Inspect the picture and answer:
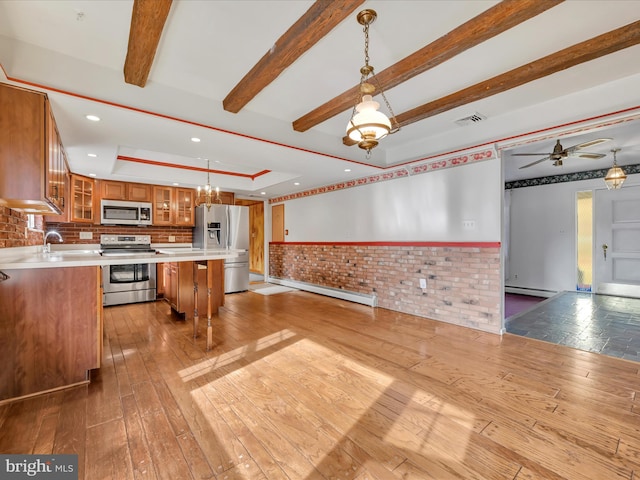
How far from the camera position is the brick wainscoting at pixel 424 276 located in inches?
136

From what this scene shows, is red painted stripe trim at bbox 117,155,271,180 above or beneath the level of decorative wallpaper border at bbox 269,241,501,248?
above

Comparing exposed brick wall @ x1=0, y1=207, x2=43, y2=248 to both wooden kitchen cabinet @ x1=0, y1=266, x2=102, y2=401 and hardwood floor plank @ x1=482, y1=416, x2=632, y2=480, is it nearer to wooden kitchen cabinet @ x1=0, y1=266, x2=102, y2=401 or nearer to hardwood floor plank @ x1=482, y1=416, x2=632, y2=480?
wooden kitchen cabinet @ x1=0, y1=266, x2=102, y2=401

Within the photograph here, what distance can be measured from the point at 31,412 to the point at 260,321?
228cm

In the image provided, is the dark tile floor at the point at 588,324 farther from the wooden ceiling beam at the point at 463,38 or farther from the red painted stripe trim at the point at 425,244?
the wooden ceiling beam at the point at 463,38

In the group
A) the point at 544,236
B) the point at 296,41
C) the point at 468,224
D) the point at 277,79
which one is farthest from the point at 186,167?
the point at 544,236

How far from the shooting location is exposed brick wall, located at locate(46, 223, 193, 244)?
15.5 feet

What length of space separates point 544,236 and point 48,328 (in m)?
7.84

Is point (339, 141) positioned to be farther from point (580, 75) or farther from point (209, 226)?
point (209, 226)

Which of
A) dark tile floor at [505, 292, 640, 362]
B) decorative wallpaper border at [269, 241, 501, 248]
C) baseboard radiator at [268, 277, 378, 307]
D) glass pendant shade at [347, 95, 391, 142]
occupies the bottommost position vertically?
dark tile floor at [505, 292, 640, 362]

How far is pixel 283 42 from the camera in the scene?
71.9 inches

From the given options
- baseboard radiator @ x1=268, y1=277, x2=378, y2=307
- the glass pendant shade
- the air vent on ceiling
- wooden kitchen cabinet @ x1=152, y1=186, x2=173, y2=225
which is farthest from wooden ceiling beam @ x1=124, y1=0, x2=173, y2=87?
baseboard radiator @ x1=268, y1=277, x2=378, y2=307

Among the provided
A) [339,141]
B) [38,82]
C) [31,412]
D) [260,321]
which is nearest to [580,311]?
[339,141]

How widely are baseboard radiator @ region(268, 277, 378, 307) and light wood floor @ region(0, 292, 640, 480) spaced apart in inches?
65.2

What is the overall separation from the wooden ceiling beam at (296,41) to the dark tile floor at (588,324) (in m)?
3.75
